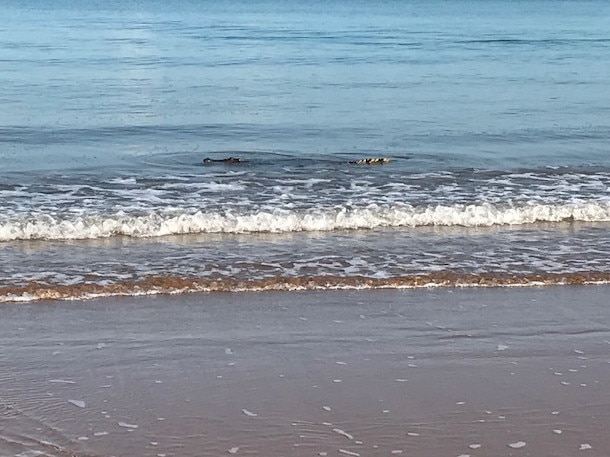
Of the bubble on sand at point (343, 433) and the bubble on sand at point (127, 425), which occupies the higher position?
the bubble on sand at point (127, 425)

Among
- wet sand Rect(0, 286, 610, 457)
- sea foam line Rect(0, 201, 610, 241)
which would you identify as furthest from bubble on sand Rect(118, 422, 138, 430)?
sea foam line Rect(0, 201, 610, 241)

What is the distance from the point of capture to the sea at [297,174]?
9156mm

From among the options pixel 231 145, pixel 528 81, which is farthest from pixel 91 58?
pixel 231 145

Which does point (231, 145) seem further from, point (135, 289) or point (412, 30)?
point (412, 30)

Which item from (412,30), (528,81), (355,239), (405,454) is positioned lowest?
(405,454)

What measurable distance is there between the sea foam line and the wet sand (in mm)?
2537

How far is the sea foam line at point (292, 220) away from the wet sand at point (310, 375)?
254 cm

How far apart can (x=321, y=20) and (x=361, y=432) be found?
54.3 metres

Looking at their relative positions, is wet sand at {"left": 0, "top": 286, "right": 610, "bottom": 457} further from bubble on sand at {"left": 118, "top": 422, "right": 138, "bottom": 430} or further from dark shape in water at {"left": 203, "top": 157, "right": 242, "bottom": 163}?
dark shape in water at {"left": 203, "top": 157, "right": 242, "bottom": 163}

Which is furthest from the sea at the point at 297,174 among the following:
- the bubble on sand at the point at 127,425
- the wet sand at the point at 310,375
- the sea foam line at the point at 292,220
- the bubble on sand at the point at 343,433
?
the bubble on sand at the point at 343,433

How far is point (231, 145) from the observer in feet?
53.7

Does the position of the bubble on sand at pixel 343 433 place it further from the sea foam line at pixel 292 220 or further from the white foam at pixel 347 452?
the sea foam line at pixel 292 220

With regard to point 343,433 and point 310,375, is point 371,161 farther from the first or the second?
point 343,433

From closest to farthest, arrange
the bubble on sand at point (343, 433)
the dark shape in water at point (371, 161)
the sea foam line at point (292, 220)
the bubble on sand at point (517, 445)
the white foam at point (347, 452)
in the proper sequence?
1. the white foam at point (347, 452)
2. the bubble on sand at point (517, 445)
3. the bubble on sand at point (343, 433)
4. the sea foam line at point (292, 220)
5. the dark shape in water at point (371, 161)
